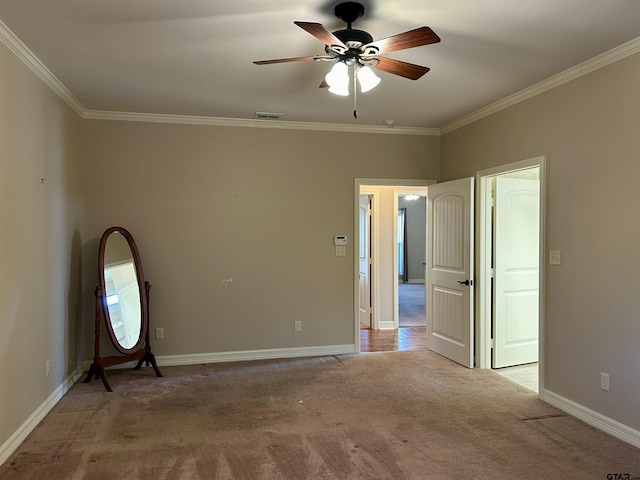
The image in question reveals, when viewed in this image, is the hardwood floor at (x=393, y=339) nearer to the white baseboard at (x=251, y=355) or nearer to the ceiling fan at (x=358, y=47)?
the white baseboard at (x=251, y=355)

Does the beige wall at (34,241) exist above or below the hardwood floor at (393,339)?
above

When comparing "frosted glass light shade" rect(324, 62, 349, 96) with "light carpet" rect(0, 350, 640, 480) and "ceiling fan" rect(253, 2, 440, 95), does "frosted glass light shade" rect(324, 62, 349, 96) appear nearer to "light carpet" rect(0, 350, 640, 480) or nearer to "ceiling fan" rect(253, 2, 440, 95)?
"ceiling fan" rect(253, 2, 440, 95)

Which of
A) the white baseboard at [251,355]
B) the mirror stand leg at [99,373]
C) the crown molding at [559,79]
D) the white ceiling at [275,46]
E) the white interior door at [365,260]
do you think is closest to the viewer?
the white ceiling at [275,46]

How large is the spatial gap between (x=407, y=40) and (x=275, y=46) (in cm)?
101

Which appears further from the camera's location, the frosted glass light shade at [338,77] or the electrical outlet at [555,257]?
the electrical outlet at [555,257]

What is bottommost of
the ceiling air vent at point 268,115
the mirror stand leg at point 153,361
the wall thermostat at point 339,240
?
the mirror stand leg at point 153,361

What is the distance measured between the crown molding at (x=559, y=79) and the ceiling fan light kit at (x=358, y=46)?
1.42 m

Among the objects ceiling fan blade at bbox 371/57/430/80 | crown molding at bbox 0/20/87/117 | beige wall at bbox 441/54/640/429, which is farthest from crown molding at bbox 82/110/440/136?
ceiling fan blade at bbox 371/57/430/80

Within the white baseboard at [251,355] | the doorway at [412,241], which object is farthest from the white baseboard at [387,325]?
the doorway at [412,241]

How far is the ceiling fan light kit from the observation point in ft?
6.83

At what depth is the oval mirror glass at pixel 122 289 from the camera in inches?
154

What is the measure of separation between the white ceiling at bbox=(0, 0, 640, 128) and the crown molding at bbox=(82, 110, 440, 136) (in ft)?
0.64

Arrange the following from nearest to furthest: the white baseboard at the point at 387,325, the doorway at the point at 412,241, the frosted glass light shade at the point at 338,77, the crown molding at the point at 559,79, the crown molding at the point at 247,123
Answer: the frosted glass light shade at the point at 338,77, the crown molding at the point at 559,79, the crown molding at the point at 247,123, the white baseboard at the point at 387,325, the doorway at the point at 412,241

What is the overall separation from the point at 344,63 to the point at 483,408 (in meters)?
2.74
